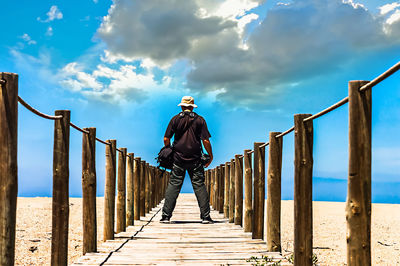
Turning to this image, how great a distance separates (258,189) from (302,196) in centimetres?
198

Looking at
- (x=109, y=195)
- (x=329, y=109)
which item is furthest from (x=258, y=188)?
(x=329, y=109)

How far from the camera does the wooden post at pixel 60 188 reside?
13.7ft

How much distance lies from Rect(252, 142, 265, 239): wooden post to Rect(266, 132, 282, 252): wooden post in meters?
0.70

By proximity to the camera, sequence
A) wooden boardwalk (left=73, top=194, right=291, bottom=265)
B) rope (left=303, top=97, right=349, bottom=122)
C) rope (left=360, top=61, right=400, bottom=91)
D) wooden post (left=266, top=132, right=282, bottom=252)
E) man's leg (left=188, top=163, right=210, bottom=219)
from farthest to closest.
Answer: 1. man's leg (left=188, top=163, right=210, bottom=219)
2. wooden post (left=266, top=132, right=282, bottom=252)
3. wooden boardwalk (left=73, top=194, right=291, bottom=265)
4. rope (left=303, top=97, right=349, bottom=122)
5. rope (left=360, top=61, right=400, bottom=91)

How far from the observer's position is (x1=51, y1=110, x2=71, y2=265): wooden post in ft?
13.7

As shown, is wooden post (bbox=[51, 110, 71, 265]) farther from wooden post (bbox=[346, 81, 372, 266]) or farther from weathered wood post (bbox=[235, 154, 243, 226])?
weathered wood post (bbox=[235, 154, 243, 226])

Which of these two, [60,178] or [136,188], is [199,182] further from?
[60,178]

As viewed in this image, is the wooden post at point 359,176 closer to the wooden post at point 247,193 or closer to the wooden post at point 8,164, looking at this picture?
the wooden post at point 8,164

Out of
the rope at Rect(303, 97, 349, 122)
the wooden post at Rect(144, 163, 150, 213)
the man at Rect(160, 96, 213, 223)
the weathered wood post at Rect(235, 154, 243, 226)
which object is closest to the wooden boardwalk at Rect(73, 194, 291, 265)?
the weathered wood post at Rect(235, 154, 243, 226)

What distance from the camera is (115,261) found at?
4.71 metres

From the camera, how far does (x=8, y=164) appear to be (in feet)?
9.68

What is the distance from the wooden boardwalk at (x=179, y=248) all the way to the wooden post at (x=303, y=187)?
60cm

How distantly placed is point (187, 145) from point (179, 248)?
2.21 metres

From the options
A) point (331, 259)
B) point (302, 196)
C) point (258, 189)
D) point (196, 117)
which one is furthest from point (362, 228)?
point (331, 259)
